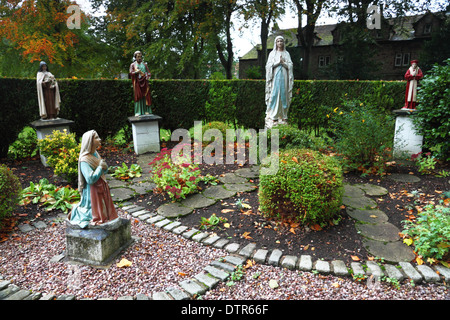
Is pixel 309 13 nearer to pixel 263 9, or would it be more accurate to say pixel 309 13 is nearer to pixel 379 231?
pixel 263 9

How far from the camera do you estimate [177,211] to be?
186 inches

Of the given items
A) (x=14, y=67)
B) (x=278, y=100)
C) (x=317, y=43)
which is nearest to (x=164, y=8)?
(x=14, y=67)

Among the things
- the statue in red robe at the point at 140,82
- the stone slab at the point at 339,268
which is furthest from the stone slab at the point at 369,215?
the statue in red robe at the point at 140,82

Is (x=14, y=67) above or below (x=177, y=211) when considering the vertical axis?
above

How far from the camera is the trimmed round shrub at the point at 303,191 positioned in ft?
12.4

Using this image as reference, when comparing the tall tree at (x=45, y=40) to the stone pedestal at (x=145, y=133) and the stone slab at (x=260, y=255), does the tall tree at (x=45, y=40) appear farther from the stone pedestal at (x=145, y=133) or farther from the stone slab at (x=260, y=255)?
the stone slab at (x=260, y=255)

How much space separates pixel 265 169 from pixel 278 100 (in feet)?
13.1

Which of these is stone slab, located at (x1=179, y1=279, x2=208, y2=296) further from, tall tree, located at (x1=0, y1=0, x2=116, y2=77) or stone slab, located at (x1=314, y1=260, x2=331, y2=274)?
tall tree, located at (x1=0, y1=0, x2=116, y2=77)

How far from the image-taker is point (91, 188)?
3.33m

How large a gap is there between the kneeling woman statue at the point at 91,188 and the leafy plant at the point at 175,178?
5.22ft

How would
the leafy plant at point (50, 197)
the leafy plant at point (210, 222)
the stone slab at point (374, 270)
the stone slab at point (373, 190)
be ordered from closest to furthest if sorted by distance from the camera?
the stone slab at point (374, 270)
the leafy plant at point (210, 222)
the leafy plant at point (50, 197)
the stone slab at point (373, 190)

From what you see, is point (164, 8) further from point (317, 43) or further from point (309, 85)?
point (317, 43)

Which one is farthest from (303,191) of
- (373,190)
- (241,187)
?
(373,190)

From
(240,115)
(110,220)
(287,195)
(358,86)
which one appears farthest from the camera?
(240,115)
